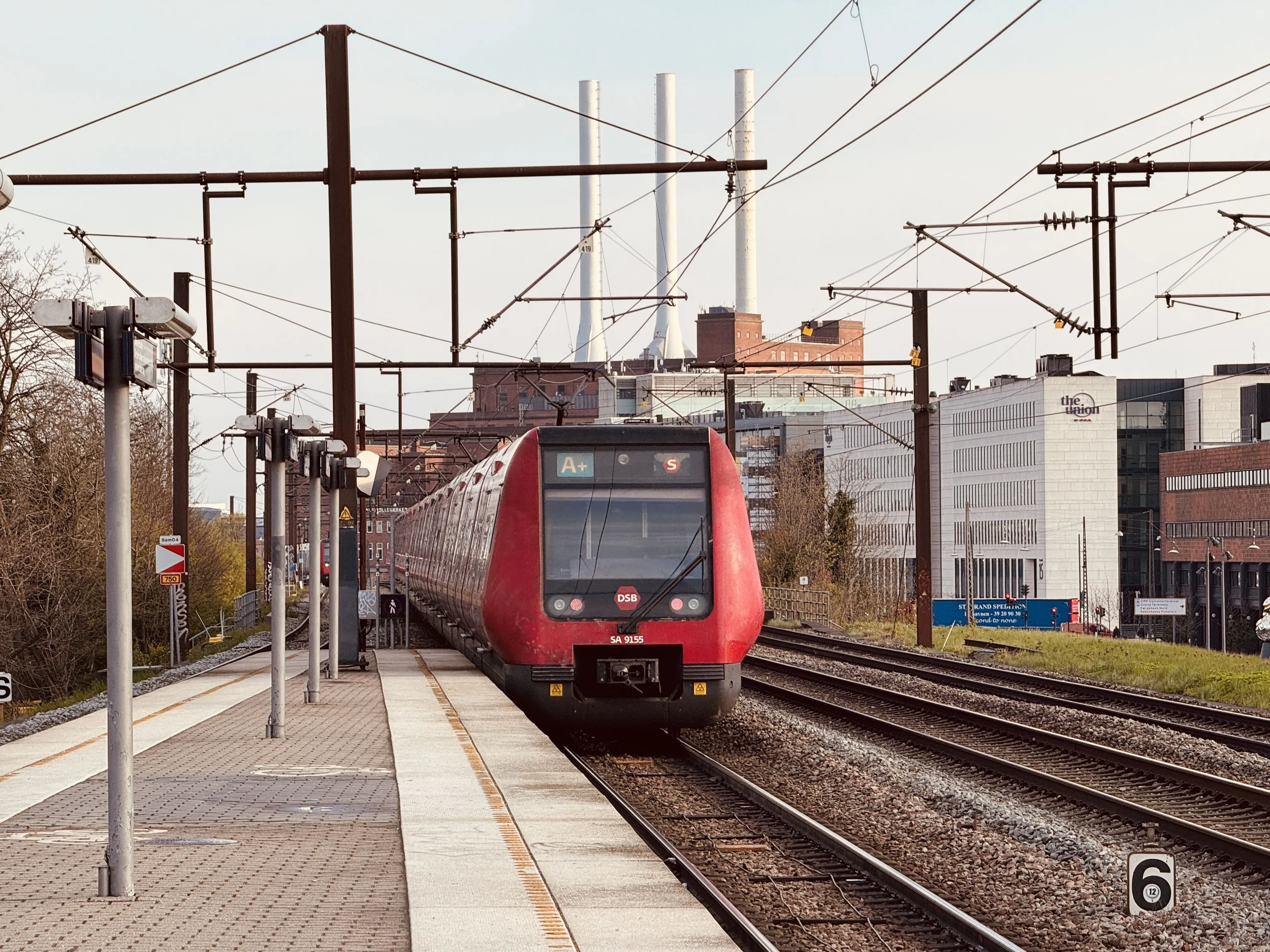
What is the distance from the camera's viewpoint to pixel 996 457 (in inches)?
5064

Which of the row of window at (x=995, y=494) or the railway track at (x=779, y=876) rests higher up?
the row of window at (x=995, y=494)

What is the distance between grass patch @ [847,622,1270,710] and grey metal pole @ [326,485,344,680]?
39.2ft

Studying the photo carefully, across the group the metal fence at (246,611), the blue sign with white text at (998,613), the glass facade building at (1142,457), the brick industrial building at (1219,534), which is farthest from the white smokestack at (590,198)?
the blue sign with white text at (998,613)

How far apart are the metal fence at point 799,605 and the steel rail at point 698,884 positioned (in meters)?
34.0

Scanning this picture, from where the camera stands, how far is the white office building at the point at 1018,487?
121 m

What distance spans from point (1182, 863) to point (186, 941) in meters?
6.80

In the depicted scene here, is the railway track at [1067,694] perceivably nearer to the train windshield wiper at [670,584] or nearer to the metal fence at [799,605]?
the train windshield wiper at [670,584]

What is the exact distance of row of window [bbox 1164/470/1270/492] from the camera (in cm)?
10400

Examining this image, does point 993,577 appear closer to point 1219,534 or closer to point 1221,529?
point 1219,534

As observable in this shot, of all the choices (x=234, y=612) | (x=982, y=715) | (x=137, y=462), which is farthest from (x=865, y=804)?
(x=234, y=612)

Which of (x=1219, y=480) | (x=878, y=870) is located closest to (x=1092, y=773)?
(x=878, y=870)

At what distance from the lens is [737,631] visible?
16.6 meters

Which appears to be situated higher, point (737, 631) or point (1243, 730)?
point (737, 631)

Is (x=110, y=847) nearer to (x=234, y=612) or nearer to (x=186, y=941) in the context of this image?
(x=186, y=941)
